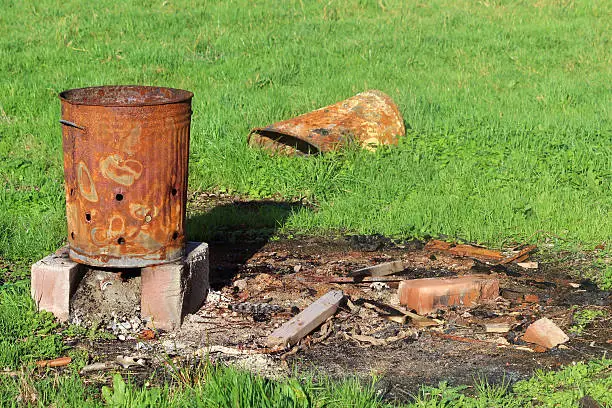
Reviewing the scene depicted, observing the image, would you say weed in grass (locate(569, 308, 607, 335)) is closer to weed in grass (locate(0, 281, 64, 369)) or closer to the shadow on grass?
the shadow on grass

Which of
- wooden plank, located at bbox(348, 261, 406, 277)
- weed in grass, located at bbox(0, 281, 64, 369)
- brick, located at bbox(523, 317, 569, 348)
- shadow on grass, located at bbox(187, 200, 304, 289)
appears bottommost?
shadow on grass, located at bbox(187, 200, 304, 289)

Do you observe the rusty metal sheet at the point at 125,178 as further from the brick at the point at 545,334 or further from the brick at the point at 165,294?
the brick at the point at 545,334

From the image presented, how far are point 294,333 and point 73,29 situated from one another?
8.55 m

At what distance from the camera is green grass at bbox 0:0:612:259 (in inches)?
279

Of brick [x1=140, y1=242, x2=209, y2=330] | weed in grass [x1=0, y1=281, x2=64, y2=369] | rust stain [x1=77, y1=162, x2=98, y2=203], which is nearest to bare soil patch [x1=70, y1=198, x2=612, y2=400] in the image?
brick [x1=140, y1=242, x2=209, y2=330]

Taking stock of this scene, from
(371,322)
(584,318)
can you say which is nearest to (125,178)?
(371,322)

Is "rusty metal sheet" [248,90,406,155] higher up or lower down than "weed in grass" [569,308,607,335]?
higher up

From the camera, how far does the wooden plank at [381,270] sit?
588 centimetres

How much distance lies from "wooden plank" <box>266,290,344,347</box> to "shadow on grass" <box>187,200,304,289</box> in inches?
40.2

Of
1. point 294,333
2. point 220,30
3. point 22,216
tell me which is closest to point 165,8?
point 220,30

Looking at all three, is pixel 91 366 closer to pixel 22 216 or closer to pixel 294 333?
pixel 294 333

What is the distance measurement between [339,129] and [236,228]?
1797mm

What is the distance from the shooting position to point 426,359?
4719 millimetres

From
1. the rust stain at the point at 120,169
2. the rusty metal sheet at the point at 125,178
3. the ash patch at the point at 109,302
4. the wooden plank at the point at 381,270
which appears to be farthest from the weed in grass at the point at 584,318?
the rust stain at the point at 120,169
